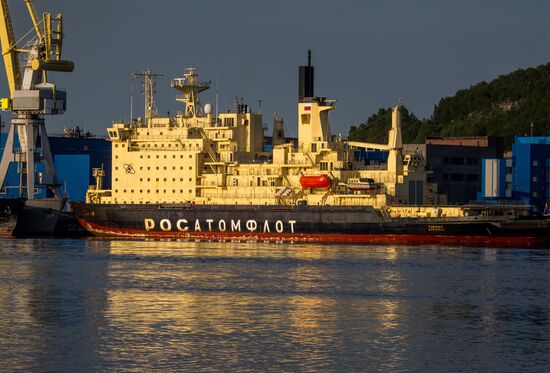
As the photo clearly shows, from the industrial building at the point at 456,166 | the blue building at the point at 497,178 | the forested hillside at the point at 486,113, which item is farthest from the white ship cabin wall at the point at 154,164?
the forested hillside at the point at 486,113

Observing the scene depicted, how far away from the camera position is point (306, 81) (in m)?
75.2

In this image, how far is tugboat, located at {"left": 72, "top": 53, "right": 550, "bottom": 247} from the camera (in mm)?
67375

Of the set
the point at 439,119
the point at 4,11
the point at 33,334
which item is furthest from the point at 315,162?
the point at 439,119

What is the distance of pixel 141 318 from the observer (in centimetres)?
3744

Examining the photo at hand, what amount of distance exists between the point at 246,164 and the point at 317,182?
5649 millimetres

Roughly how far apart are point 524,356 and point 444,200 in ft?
134

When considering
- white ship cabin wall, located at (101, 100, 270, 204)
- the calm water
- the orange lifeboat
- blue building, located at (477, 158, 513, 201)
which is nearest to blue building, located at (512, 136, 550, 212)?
blue building, located at (477, 158, 513, 201)

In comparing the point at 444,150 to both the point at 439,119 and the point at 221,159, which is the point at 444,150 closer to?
the point at 221,159

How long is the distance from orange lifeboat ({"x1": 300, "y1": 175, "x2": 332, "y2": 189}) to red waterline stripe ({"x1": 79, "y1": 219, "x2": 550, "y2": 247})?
9.20 ft

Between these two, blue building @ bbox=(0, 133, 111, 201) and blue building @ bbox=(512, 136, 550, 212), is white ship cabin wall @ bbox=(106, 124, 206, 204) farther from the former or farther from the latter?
blue building @ bbox=(512, 136, 550, 212)

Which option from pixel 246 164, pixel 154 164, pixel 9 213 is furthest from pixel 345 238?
pixel 9 213

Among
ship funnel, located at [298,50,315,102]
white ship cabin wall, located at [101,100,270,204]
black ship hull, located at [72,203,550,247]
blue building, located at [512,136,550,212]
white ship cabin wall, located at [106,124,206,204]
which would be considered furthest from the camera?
blue building, located at [512,136,550,212]

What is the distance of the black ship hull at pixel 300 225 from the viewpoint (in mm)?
66125

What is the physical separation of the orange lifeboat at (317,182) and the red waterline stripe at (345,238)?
2.81 meters
